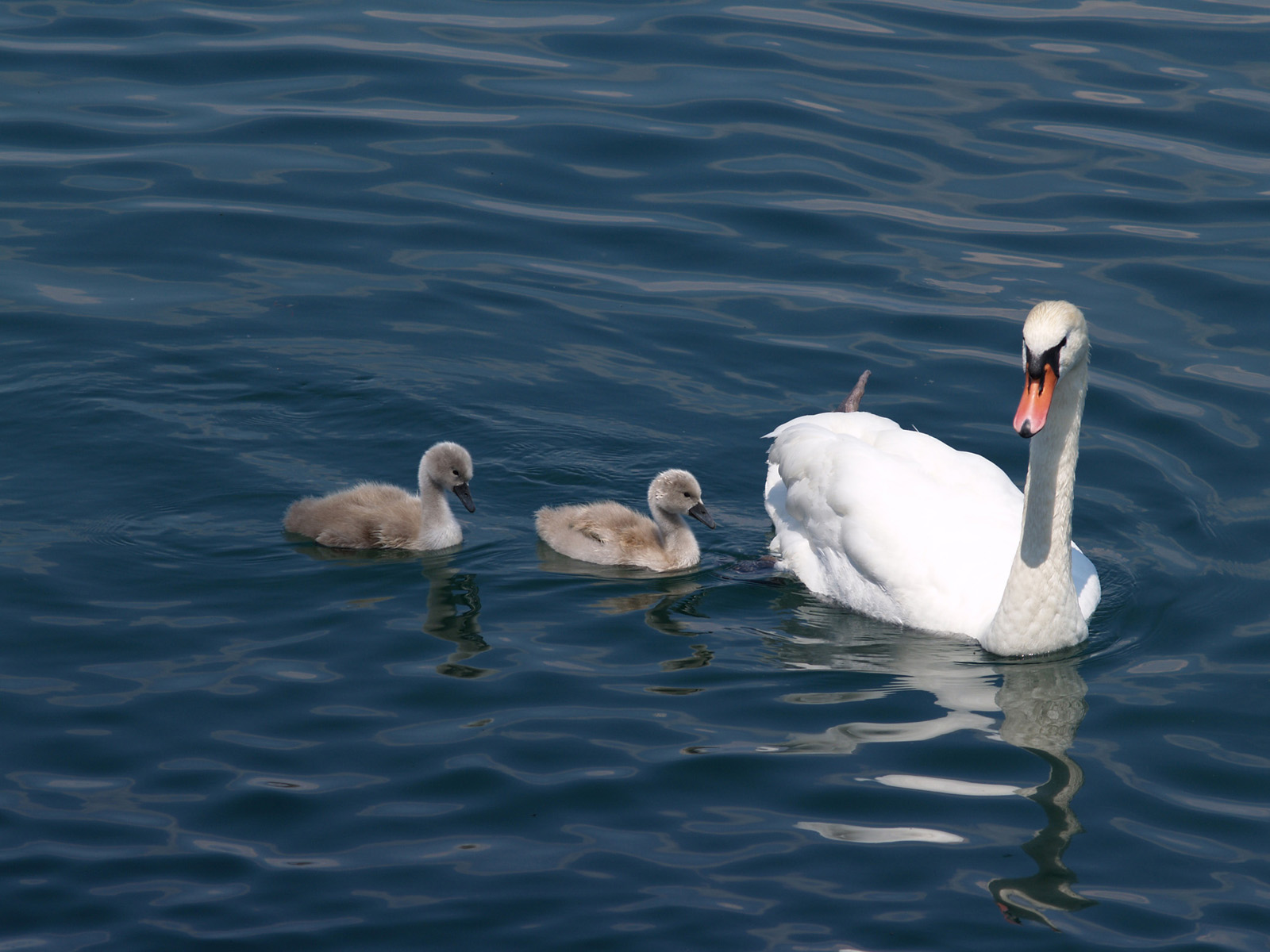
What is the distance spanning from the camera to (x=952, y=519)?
9.27 metres

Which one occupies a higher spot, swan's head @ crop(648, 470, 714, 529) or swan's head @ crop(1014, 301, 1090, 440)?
swan's head @ crop(1014, 301, 1090, 440)

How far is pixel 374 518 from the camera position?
956cm

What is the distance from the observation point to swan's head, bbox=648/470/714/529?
974 centimetres

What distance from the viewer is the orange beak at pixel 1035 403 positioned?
7.36 meters

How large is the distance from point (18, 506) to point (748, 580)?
4.33 metres

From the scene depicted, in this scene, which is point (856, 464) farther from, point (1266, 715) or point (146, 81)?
point (146, 81)

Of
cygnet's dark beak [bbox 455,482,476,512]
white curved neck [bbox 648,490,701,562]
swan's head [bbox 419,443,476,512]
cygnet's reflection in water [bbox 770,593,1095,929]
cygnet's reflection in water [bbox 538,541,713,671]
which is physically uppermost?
swan's head [bbox 419,443,476,512]

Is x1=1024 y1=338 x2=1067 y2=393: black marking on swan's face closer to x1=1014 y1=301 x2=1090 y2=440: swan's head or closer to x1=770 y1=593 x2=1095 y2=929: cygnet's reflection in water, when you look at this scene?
x1=1014 y1=301 x2=1090 y2=440: swan's head

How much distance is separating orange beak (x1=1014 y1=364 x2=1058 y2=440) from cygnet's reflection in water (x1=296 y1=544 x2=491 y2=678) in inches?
113

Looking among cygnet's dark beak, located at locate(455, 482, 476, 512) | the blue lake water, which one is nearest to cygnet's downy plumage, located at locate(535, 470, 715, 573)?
the blue lake water

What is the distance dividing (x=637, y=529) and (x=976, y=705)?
94.8 inches

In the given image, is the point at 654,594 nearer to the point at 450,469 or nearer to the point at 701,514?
the point at 701,514

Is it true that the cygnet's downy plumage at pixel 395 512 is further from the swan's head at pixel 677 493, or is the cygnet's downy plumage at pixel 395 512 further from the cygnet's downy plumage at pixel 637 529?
→ the swan's head at pixel 677 493

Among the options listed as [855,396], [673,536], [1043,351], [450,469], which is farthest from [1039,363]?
[450,469]
